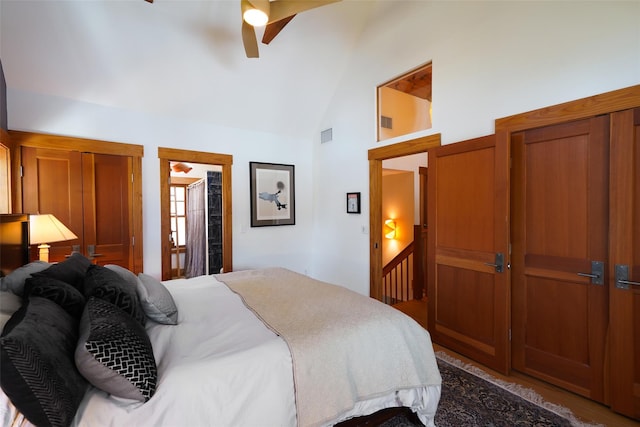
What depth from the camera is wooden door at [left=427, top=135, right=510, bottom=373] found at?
8.02 feet

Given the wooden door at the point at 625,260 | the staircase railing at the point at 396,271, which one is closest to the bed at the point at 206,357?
the wooden door at the point at 625,260

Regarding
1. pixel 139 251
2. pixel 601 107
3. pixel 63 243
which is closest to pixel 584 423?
pixel 601 107

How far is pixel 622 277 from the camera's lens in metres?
1.94

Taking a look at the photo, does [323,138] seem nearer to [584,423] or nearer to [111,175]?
[111,175]

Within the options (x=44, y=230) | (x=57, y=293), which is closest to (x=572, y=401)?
(x=57, y=293)

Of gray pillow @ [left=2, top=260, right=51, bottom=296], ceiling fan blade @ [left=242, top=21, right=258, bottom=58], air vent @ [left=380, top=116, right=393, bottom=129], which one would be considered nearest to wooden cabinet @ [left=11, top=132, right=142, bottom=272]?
gray pillow @ [left=2, top=260, right=51, bottom=296]

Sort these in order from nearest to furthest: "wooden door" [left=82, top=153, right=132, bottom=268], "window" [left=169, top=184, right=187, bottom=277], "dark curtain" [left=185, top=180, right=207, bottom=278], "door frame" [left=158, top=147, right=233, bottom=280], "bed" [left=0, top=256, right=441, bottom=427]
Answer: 1. "bed" [left=0, top=256, right=441, bottom=427]
2. "wooden door" [left=82, top=153, right=132, bottom=268]
3. "door frame" [left=158, top=147, right=233, bottom=280]
4. "dark curtain" [left=185, top=180, right=207, bottom=278]
5. "window" [left=169, top=184, right=187, bottom=277]

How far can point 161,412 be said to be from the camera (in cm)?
113

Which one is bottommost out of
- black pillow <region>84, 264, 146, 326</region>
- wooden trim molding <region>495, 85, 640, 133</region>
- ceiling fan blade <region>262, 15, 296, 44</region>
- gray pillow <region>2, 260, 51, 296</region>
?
black pillow <region>84, 264, 146, 326</region>

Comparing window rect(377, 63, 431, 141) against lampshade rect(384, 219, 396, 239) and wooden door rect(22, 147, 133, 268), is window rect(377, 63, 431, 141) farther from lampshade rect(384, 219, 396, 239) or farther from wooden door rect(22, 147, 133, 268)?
wooden door rect(22, 147, 133, 268)

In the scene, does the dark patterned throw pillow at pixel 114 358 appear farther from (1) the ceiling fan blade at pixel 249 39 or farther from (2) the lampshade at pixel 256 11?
(1) the ceiling fan blade at pixel 249 39

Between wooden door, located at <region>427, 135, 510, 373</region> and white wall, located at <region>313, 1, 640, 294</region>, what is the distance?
1.06ft

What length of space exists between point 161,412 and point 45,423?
1.13 ft

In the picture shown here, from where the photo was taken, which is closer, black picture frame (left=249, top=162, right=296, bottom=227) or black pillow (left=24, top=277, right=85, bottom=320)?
black pillow (left=24, top=277, right=85, bottom=320)
